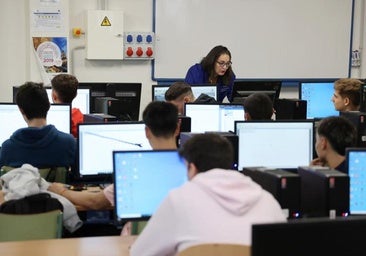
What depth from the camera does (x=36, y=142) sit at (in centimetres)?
357

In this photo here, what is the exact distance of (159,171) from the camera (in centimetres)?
280

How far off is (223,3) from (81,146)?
4.24m

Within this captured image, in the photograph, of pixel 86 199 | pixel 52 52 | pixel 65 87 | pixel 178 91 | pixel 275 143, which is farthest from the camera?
pixel 52 52

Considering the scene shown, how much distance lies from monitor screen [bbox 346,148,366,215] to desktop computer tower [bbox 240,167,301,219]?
20.8 inches

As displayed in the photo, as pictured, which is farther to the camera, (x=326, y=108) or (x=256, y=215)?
(x=326, y=108)

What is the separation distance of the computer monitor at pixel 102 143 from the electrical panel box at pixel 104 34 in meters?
3.38

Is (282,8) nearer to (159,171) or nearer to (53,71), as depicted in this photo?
(53,71)

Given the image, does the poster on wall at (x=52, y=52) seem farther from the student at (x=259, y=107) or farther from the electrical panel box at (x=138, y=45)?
the student at (x=259, y=107)

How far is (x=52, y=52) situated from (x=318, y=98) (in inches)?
118

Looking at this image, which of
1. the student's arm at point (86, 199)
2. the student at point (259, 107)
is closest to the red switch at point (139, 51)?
the student at point (259, 107)

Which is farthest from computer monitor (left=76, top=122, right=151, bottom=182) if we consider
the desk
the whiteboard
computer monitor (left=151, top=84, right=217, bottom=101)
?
the whiteboard

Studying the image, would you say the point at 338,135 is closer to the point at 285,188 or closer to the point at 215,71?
the point at 285,188

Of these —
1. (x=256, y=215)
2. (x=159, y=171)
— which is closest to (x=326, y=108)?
Result: (x=159, y=171)

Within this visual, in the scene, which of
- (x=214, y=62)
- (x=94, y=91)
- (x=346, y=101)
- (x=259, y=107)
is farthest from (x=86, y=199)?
(x=214, y=62)
